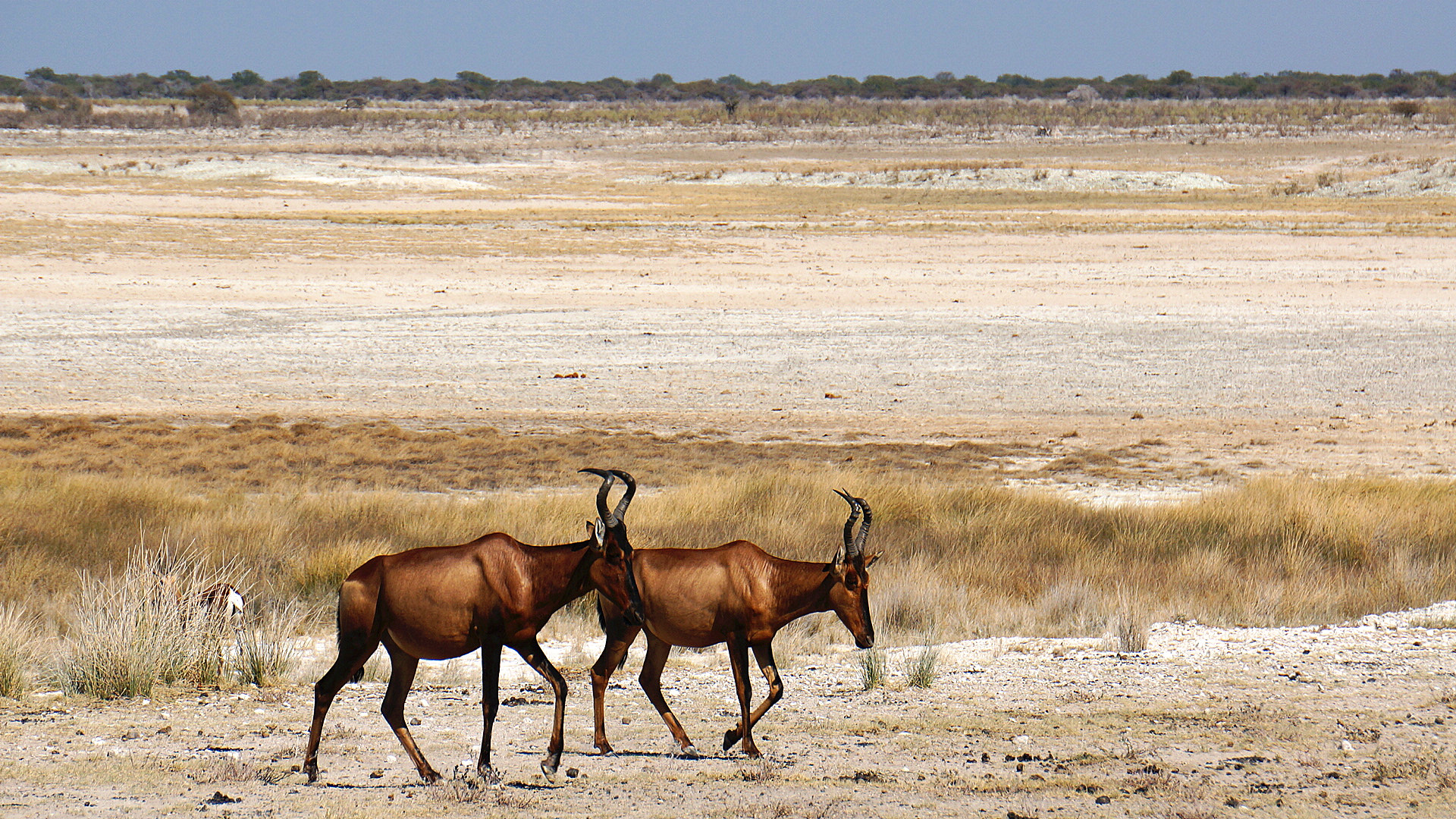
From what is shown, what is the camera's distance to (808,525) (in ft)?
35.7

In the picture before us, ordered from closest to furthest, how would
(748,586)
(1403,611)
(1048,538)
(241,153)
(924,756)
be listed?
(748,586), (924,756), (1403,611), (1048,538), (241,153)

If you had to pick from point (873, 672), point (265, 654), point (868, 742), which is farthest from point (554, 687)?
point (265, 654)

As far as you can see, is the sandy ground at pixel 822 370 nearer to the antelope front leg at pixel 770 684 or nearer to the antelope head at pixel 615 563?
the antelope front leg at pixel 770 684

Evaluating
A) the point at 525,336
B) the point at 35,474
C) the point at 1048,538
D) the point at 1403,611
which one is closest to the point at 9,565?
the point at 35,474

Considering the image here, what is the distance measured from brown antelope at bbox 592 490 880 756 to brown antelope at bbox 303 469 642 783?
1.09 ft

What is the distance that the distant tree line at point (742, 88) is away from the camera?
13600 cm

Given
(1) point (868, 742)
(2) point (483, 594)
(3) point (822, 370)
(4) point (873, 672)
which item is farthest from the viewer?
(3) point (822, 370)

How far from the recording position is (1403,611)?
8.85 meters

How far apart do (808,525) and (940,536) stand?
0.97 metres

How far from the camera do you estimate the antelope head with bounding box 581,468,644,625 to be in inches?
199

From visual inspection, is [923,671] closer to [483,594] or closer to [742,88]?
[483,594]

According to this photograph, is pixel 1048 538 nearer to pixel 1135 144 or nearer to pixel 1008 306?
pixel 1008 306

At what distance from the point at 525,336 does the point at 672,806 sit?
56.3 feet

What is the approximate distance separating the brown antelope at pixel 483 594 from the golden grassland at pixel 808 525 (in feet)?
12.2
